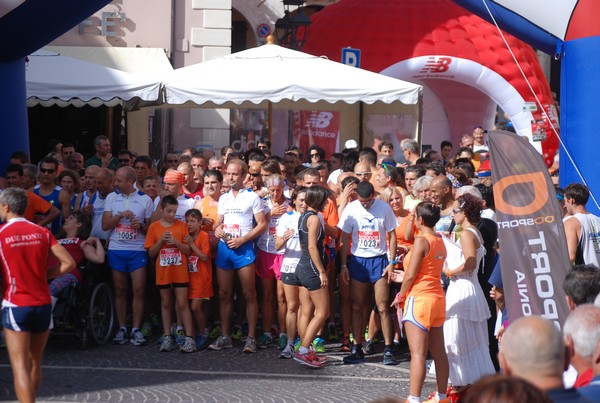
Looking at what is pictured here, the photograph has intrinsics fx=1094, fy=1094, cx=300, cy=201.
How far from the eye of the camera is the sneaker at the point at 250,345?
1012 centimetres

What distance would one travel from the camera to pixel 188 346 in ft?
33.2

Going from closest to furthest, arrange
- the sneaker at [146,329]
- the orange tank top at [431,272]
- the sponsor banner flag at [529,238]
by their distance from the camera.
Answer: the sponsor banner flag at [529,238]
the orange tank top at [431,272]
the sneaker at [146,329]

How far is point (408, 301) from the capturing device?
804 cm

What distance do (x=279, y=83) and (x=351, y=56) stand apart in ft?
14.9

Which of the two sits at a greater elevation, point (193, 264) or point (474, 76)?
point (474, 76)

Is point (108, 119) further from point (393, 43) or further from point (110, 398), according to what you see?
point (110, 398)

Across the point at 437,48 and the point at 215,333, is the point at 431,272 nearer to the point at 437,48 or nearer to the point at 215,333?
the point at 215,333

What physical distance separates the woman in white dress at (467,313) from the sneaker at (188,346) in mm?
2762

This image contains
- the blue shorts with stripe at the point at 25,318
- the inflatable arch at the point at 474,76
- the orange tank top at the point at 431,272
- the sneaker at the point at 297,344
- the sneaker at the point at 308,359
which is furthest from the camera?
the inflatable arch at the point at 474,76

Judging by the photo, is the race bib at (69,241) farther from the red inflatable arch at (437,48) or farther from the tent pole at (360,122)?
the red inflatable arch at (437,48)

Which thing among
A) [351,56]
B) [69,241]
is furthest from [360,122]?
[69,241]

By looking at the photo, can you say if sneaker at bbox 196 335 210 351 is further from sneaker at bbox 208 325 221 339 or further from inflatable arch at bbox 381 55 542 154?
inflatable arch at bbox 381 55 542 154

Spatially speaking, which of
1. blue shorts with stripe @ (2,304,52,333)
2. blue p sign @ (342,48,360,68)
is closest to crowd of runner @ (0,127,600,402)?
blue shorts with stripe @ (2,304,52,333)

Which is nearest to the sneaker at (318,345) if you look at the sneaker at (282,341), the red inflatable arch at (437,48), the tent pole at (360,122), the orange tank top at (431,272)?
the sneaker at (282,341)
